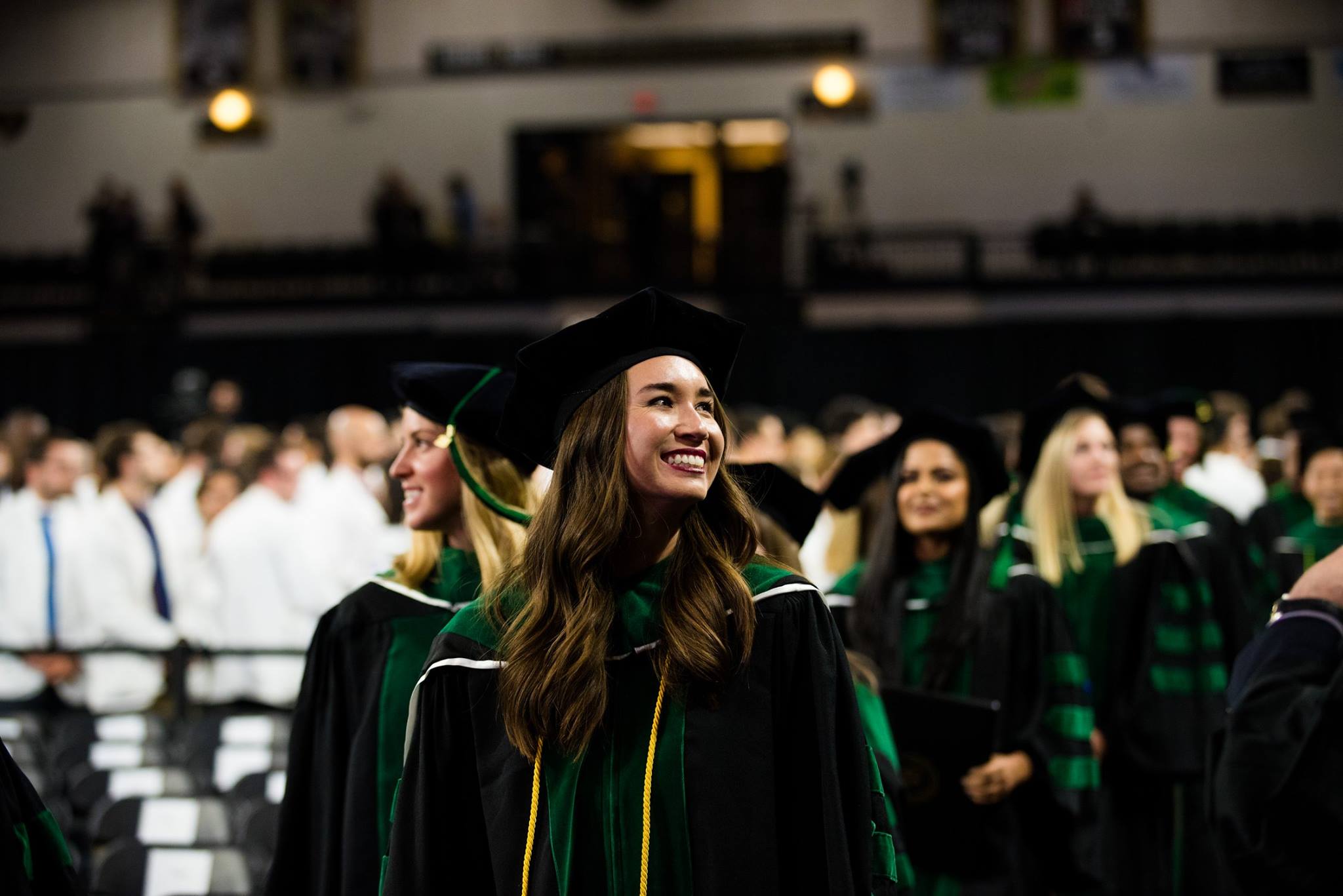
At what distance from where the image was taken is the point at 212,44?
23234 millimetres

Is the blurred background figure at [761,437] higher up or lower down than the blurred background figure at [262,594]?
higher up

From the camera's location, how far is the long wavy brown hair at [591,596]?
2.35m

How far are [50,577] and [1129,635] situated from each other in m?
5.08

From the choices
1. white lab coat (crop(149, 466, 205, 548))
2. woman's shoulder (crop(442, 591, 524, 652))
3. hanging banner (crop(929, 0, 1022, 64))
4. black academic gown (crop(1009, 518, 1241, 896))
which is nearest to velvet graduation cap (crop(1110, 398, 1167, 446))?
black academic gown (crop(1009, 518, 1241, 896))

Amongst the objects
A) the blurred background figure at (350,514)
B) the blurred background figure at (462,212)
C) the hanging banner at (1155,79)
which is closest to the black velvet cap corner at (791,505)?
the blurred background figure at (350,514)

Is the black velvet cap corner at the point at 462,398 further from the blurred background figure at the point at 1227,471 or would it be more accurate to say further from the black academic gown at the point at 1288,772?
the blurred background figure at the point at 1227,471

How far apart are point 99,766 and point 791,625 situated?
13.7 ft

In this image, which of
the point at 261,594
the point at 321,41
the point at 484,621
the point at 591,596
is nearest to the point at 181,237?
the point at 321,41

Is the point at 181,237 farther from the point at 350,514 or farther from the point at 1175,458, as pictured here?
the point at 1175,458

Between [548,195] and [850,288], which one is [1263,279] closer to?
[850,288]

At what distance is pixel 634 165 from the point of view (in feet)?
75.4

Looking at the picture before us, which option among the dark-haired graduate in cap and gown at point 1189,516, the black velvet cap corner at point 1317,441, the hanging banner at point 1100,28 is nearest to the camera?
the dark-haired graduate in cap and gown at point 1189,516

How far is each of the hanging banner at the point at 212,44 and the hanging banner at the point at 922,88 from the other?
1028cm

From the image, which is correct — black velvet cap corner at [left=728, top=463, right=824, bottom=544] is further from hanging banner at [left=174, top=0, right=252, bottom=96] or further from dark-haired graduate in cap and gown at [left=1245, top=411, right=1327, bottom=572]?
hanging banner at [left=174, top=0, right=252, bottom=96]
